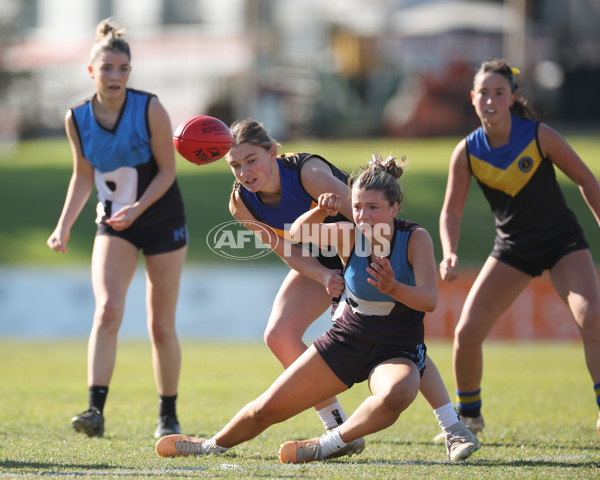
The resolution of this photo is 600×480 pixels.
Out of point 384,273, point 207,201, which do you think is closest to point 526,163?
point 384,273

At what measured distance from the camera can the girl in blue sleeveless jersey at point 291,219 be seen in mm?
5086

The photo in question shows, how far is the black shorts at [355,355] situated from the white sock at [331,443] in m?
0.26

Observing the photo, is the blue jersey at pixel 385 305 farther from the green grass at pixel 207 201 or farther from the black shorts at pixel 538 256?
the green grass at pixel 207 201

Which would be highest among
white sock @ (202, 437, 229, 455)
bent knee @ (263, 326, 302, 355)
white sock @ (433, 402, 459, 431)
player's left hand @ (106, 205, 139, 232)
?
player's left hand @ (106, 205, 139, 232)

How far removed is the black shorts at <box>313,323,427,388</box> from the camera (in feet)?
15.5

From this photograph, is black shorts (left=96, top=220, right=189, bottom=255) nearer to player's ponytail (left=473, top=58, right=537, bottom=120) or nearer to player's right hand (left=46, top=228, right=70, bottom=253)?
player's right hand (left=46, top=228, right=70, bottom=253)

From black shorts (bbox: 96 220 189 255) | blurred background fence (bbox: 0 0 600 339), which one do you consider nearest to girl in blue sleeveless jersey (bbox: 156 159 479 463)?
black shorts (bbox: 96 220 189 255)

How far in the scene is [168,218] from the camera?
20.4ft

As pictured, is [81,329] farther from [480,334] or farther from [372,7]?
[372,7]

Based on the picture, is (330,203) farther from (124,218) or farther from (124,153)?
(124,153)

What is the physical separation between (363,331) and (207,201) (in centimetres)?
1987

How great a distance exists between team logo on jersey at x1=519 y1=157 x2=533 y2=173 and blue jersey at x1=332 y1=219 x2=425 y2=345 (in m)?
1.34

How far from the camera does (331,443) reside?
4801mm

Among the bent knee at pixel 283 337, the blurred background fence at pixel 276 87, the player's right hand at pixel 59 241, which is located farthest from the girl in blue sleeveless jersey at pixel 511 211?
the blurred background fence at pixel 276 87
